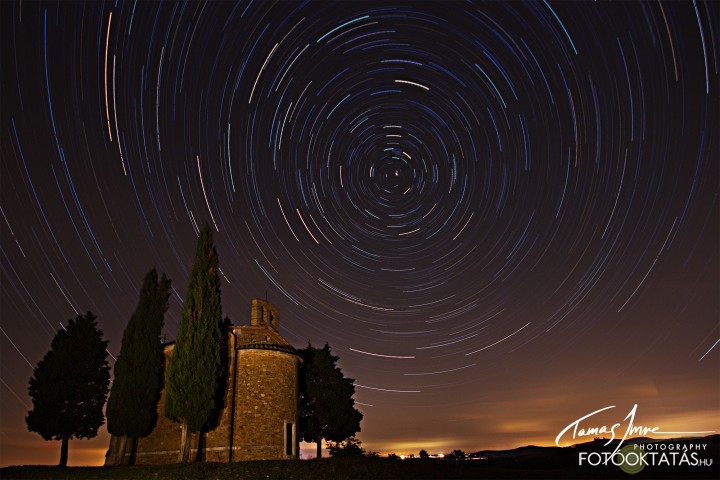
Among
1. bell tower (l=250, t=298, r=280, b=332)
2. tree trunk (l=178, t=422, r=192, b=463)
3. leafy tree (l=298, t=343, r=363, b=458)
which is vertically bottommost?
tree trunk (l=178, t=422, r=192, b=463)

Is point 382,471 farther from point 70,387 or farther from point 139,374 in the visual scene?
point 70,387

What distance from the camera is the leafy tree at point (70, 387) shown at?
91.9 ft

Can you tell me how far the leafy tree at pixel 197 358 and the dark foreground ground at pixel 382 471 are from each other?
3.37 m

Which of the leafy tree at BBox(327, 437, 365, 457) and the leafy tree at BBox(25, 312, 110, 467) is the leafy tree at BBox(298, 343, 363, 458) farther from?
the leafy tree at BBox(25, 312, 110, 467)

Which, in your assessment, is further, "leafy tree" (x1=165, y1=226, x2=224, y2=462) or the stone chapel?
the stone chapel

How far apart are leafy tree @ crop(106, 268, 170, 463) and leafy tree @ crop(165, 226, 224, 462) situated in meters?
3.20

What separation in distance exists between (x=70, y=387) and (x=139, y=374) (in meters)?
6.29

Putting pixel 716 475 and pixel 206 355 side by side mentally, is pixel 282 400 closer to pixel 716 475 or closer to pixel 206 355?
pixel 206 355

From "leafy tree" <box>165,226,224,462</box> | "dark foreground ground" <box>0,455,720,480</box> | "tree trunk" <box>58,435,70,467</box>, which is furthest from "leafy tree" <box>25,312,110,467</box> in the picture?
"leafy tree" <box>165,226,224,462</box>

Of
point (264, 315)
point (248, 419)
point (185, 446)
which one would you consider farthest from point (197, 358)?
point (264, 315)

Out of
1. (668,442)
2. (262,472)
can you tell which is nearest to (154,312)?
(262,472)

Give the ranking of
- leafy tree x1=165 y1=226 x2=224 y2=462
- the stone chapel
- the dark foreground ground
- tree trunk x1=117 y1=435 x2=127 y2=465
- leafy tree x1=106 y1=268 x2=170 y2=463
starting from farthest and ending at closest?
the stone chapel < leafy tree x1=106 y1=268 x2=170 y2=463 < tree trunk x1=117 y1=435 x2=127 y2=465 < leafy tree x1=165 y1=226 x2=224 y2=462 < the dark foreground ground

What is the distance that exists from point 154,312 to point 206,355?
20.0ft

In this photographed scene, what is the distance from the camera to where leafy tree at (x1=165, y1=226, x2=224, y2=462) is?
23.1 m
